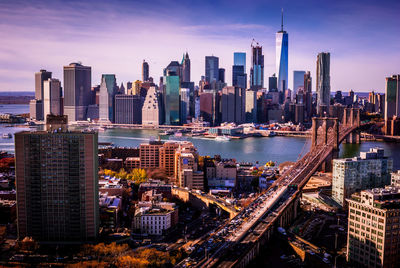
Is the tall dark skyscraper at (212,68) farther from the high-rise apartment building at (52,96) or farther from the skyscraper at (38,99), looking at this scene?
the high-rise apartment building at (52,96)

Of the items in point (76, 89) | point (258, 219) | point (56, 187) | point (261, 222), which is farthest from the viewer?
point (76, 89)

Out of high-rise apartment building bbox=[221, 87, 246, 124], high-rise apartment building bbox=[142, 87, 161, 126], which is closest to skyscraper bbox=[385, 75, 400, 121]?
high-rise apartment building bbox=[221, 87, 246, 124]

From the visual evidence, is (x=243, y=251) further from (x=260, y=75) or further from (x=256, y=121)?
(x=260, y=75)

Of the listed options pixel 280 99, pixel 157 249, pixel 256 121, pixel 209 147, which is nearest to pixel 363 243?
pixel 157 249

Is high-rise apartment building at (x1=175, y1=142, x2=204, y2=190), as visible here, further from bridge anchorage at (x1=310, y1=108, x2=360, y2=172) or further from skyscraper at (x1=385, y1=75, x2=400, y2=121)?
skyscraper at (x1=385, y1=75, x2=400, y2=121)

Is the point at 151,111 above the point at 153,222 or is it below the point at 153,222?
above

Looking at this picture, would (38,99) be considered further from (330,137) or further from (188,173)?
(188,173)

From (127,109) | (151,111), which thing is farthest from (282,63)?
(151,111)
